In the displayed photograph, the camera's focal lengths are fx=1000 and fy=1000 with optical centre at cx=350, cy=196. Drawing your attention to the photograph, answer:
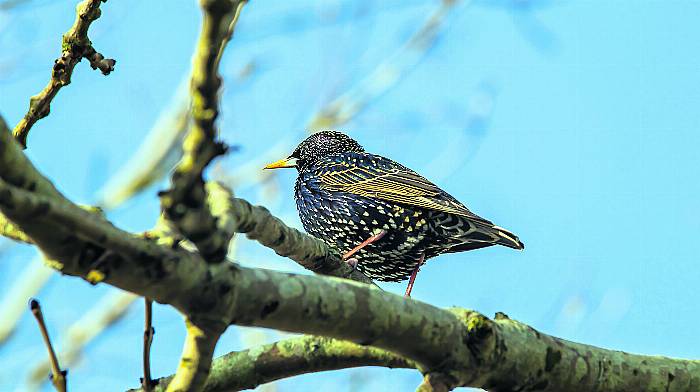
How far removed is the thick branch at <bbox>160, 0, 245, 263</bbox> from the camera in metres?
1.67

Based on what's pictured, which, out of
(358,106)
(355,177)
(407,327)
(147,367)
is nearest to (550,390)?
(407,327)

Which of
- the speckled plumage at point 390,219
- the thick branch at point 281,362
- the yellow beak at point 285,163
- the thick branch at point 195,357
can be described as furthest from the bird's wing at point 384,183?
the thick branch at point 195,357

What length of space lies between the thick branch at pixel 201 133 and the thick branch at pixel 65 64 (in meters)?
1.34

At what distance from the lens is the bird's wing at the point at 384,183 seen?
6.02 m

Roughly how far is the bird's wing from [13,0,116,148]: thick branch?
3156mm

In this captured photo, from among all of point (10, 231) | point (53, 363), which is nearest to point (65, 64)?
point (10, 231)

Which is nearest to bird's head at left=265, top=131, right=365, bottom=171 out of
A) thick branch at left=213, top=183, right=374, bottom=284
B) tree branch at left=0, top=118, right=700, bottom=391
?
thick branch at left=213, top=183, right=374, bottom=284

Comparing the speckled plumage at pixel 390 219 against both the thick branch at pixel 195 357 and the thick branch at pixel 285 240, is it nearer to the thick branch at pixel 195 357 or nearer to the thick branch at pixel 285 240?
the thick branch at pixel 285 240

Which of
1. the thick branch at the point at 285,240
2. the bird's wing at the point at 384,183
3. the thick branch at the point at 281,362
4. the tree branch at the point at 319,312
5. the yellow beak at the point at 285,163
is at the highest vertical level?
the yellow beak at the point at 285,163

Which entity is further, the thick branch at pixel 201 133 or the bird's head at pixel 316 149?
the bird's head at pixel 316 149

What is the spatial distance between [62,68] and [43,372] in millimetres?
5203

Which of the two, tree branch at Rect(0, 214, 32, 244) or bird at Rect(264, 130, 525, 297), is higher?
bird at Rect(264, 130, 525, 297)

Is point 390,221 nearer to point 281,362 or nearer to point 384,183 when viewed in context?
point 384,183

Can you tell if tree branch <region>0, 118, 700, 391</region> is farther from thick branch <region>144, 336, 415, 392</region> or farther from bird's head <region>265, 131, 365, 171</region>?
bird's head <region>265, 131, 365, 171</region>
